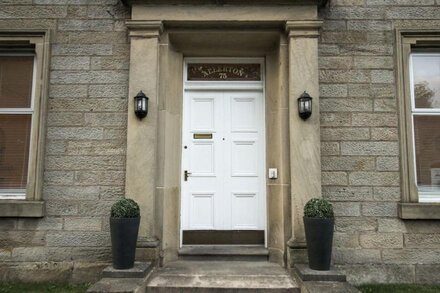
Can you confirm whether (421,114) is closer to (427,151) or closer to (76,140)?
(427,151)

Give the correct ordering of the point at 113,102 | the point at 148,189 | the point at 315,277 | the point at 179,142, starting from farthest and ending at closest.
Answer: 1. the point at 179,142
2. the point at 113,102
3. the point at 148,189
4. the point at 315,277

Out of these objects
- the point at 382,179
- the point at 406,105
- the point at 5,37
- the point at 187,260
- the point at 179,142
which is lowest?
the point at 187,260

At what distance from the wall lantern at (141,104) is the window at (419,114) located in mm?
3193

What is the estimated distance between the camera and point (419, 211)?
4.27 m

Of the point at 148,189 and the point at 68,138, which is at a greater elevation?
the point at 68,138

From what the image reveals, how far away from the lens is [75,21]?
4.66m

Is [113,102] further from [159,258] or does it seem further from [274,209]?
[274,209]

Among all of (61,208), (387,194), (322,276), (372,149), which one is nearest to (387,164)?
(372,149)

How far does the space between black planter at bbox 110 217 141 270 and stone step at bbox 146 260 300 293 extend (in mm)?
360

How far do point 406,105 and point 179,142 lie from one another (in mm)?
2987

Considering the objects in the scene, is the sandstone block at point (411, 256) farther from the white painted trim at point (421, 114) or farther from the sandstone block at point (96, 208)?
the sandstone block at point (96, 208)

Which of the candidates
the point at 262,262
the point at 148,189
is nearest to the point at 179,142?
the point at 148,189

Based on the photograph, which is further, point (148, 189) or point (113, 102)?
point (113, 102)

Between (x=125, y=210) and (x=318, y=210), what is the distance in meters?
2.06
